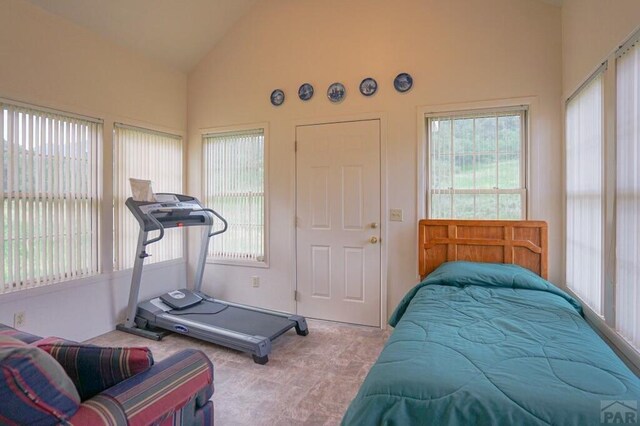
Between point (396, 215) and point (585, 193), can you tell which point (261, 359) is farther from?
point (585, 193)

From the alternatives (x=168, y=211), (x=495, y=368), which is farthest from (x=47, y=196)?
(x=495, y=368)

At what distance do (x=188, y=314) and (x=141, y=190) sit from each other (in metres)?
1.30

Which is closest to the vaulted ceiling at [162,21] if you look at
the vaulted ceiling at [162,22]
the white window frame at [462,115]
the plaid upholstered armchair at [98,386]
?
the vaulted ceiling at [162,22]

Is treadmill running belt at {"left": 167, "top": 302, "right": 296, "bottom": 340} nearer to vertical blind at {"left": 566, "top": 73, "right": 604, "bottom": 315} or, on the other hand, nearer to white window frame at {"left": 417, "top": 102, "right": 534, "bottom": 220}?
white window frame at {"left": 417, "top": 102, "right": 534, "bottom": 220}

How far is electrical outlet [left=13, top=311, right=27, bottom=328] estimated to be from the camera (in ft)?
9.13

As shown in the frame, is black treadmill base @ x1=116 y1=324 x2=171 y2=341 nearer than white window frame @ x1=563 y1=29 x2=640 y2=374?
No

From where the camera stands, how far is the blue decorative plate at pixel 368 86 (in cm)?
356

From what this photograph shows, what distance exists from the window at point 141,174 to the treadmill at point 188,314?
1.41 ft

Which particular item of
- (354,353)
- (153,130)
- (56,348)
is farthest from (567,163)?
(153,130)

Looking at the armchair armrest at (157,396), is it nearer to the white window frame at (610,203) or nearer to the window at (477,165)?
the white window frame at (610,203)

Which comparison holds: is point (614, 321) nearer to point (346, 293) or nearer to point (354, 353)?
point (354, 353)

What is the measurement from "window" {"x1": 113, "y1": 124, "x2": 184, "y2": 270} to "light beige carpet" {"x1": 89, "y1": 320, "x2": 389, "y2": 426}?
0.91 metres

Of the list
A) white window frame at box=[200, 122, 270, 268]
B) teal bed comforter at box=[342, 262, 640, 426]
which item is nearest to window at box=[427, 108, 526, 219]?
teal bed comforter at box=[342, 262, 640, 426]

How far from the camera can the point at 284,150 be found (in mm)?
3973
